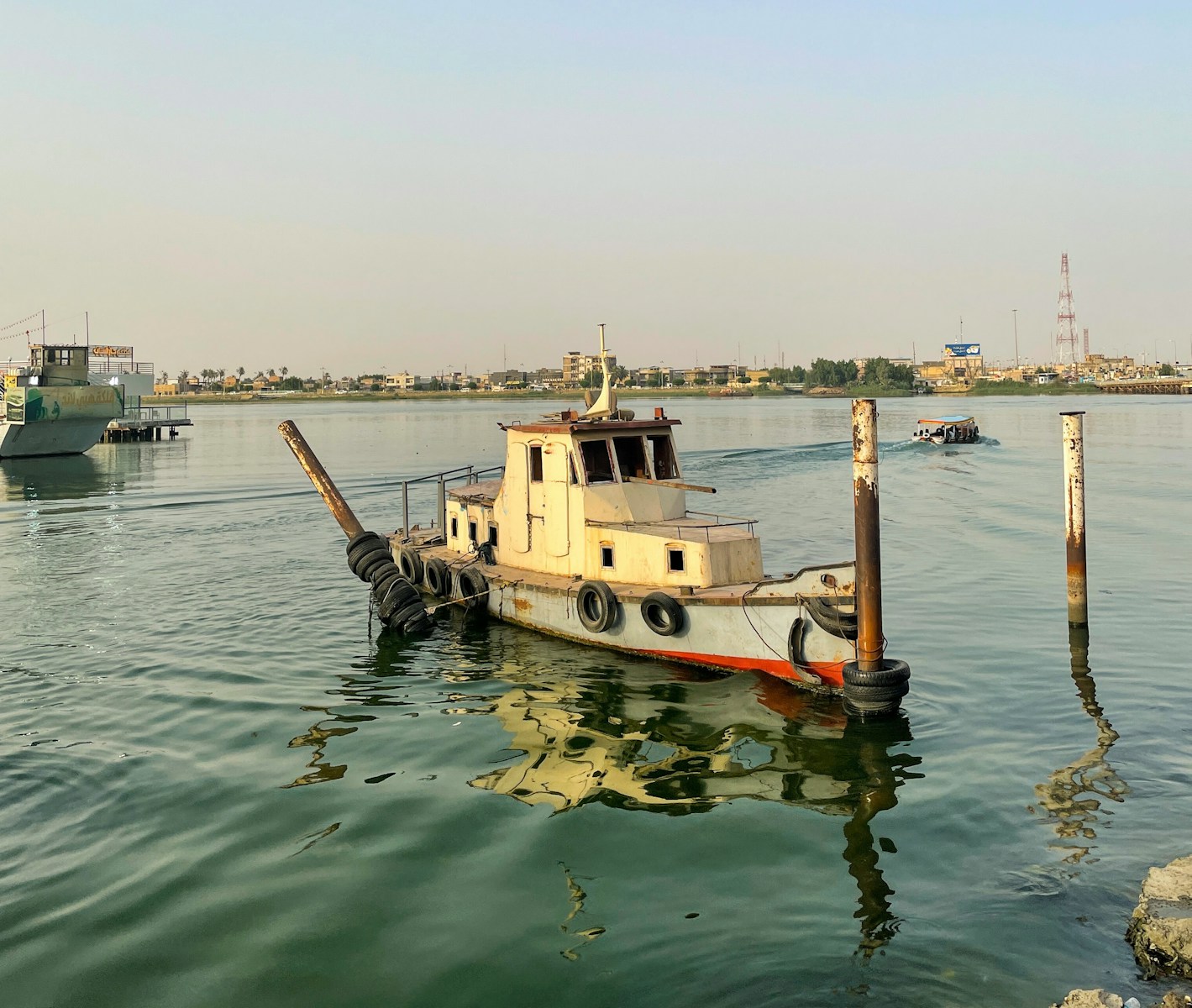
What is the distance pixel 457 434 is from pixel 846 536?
6703 centimetres

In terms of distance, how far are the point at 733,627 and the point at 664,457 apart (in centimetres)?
490

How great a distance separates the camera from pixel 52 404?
219 ft

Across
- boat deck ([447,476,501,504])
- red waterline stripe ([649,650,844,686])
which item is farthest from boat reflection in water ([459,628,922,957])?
boat deck ([447,476,501,504])

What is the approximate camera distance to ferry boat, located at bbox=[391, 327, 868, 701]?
49.4ft

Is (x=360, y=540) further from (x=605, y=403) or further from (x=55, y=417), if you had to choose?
(x=55, y=417)

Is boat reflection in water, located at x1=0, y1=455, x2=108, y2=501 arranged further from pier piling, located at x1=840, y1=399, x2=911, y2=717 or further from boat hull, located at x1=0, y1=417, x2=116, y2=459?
pier piling, located at x1=840, y1=399, x2=911, y2=717

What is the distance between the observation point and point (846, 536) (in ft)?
105

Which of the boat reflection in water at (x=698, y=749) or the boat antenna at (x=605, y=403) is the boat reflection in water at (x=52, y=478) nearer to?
the boat antenna at (x=605, y=403)

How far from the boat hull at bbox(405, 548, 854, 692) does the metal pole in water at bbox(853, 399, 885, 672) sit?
762mm

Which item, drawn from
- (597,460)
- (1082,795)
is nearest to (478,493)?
(597,460)

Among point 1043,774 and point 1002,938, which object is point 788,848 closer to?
point 1002,938

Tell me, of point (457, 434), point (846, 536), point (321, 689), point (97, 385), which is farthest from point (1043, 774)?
point (457, 434)

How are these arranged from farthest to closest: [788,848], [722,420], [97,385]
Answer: [722,420] < [97,385] < [788,848]

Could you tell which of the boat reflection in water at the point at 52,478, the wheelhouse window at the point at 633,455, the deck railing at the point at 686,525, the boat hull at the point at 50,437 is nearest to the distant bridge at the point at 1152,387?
the boat hull at the point at 50,437
